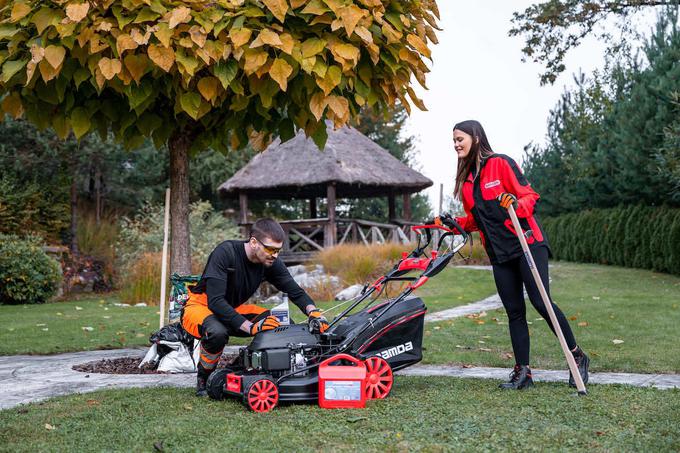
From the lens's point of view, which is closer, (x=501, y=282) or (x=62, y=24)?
(x=62, y=24)

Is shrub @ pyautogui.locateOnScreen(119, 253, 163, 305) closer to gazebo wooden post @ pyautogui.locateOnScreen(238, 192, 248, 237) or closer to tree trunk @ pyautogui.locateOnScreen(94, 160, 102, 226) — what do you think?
gazebo wooden post @ pyautogui.locateOnScreen(238, 192, 248, 237)

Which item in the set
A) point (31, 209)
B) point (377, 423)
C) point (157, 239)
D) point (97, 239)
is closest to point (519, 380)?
point (377, 423)

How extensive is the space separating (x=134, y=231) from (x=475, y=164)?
49.6ft

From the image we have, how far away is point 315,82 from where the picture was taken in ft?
16.4

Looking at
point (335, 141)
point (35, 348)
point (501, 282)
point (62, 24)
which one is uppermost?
point (335, 141)

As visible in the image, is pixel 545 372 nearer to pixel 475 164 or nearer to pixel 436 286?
pixel 475 164

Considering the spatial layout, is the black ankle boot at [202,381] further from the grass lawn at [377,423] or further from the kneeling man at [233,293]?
the grass lawn at [377,423]

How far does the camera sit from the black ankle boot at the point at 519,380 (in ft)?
16.0

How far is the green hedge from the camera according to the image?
54.7 feet

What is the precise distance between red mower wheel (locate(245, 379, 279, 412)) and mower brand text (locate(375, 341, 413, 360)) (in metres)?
0.75

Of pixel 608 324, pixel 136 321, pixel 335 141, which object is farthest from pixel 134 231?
pixel 608 324

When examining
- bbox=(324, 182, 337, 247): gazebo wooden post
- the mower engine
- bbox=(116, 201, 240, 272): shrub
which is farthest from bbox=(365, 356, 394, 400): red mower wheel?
bbox=(324, 182, 337, 247): gazebo wooden post

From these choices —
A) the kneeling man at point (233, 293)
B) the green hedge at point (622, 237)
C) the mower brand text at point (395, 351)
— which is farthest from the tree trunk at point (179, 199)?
the green hedge at point (622, 237)

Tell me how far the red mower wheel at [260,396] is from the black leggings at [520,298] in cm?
165
